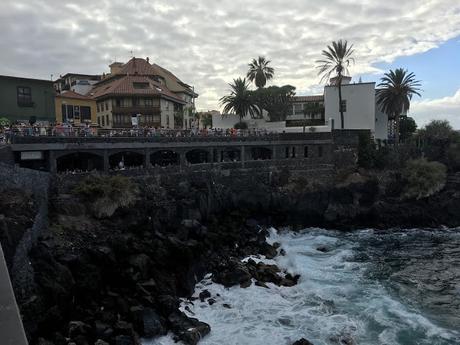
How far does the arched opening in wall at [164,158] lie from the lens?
44.2 metres

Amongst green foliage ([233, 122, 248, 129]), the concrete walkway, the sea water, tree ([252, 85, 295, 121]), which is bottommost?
the sea water

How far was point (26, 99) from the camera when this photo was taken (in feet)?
128

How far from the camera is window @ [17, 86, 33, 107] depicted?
38.4m

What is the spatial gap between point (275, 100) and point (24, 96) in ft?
130

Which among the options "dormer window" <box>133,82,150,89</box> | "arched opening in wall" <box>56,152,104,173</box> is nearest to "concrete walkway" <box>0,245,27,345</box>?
"arched opening in wall" <box>56,152,104,173</box>

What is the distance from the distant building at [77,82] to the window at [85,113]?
1601cm

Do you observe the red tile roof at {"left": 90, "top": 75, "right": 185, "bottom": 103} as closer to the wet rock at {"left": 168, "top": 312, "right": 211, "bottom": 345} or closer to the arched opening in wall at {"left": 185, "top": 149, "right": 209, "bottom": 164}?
the arched opening in wall at {"left": 185, "top": 149, "right": 209, "bottom": 164}

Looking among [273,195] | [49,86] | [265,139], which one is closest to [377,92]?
[265,139]

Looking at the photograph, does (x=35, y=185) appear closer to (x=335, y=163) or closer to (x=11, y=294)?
(x=11, y=294)

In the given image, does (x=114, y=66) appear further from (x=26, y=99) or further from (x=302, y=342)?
(x=302, y=342)

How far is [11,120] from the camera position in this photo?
38125mm

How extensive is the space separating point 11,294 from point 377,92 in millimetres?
58610

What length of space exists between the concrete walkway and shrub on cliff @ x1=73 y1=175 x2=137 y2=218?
23240 millimetres

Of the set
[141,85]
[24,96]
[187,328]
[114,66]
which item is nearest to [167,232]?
[187,328]
